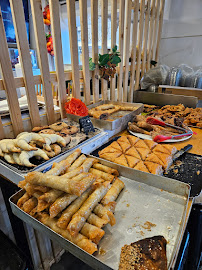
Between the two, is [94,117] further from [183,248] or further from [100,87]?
[183,248]

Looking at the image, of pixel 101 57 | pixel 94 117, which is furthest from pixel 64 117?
pixel 101 57

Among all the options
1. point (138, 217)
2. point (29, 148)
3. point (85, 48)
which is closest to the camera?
point (138, 217)

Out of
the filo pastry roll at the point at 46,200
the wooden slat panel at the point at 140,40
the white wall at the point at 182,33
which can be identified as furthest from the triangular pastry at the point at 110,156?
the white wall at the point at 182,33

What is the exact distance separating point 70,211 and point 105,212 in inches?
8.9

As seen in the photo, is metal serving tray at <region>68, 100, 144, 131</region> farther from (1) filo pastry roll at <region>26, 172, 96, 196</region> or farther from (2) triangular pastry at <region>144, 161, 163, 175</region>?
(1) filo pastry roll at <region>26, 172, 96, 196</region>

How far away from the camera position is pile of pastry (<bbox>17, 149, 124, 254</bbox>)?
1083 millimetres

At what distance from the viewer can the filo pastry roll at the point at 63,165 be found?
142cm

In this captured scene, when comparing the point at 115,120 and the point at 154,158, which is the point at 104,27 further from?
the point at 154,158

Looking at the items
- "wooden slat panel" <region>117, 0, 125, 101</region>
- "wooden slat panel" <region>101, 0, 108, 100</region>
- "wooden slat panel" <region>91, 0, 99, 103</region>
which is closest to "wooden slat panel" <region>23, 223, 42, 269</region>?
"wooden slat panel" <region>91, 0, 99, 103</region>

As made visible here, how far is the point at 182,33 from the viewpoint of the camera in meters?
4.77

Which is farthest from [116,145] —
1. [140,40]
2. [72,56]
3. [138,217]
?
[140,40]

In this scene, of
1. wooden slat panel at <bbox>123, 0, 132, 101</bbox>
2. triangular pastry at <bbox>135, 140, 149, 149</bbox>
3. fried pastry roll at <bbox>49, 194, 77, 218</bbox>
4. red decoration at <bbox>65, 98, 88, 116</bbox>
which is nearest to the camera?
fried pastry roll at <bbox>49, 194, 77, 218</bbox>

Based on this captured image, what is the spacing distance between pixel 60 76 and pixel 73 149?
1098 millimetres

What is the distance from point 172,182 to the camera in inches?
55.9
